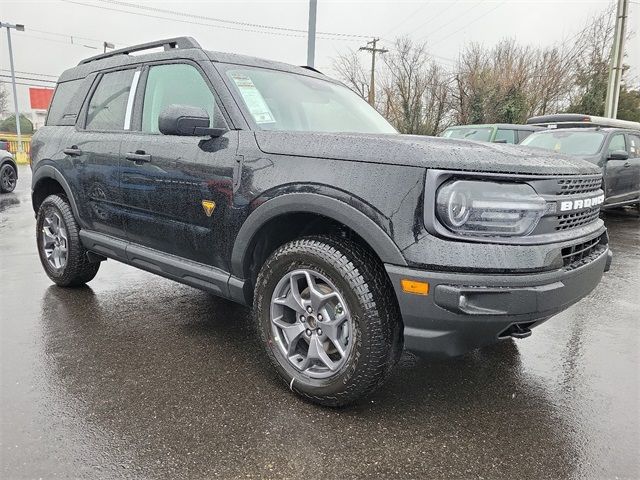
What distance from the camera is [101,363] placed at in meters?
3.01

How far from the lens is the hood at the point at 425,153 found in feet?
7.00

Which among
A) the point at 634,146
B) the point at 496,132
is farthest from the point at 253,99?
the point at 496,132

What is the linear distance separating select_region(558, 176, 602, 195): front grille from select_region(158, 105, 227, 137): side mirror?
6.33 feet

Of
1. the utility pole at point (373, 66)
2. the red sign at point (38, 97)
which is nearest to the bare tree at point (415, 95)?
the utility pole at point (373, 66)

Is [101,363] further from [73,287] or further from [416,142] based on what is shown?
[416,142]

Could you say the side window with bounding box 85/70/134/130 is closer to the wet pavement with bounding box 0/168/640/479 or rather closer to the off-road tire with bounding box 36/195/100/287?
the off-road tire with bounding box 36/195/100/287

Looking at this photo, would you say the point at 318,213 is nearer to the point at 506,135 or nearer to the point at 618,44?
the point at 506,135

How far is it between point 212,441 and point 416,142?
5.49ft

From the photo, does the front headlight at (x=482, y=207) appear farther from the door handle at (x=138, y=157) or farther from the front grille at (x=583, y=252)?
the door handle at (x=138, y=157)

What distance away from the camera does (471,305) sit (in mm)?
2096

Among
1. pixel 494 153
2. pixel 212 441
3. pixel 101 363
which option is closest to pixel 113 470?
pixel 212 441

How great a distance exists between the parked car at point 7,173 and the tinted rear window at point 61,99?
8.84 metres

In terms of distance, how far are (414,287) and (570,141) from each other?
27.4 feet

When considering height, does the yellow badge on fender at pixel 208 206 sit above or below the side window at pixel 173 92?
below
